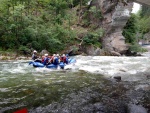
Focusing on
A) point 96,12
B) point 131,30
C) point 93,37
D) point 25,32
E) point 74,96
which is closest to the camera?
point 74,96

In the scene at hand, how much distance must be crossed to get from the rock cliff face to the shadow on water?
60.9ft

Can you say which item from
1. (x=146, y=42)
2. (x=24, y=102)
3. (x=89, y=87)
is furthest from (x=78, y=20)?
(x=146, y=42)

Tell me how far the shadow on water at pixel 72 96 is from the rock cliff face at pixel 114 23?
18.6m

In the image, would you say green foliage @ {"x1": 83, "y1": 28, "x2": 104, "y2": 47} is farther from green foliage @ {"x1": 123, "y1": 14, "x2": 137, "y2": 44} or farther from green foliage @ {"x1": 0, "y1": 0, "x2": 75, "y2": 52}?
green foliage @ {"x1": 123, "y1": 14, "x2": 137, "y2": 44}

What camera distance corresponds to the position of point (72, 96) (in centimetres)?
705

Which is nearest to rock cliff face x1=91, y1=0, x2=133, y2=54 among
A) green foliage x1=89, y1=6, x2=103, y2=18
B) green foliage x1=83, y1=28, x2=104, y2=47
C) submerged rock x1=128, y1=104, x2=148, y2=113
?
green foliage x1=89, y1=6, x2=103, y2=18

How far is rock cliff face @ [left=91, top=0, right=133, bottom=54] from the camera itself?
26.9m

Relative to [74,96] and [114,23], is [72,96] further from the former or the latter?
[114,23]

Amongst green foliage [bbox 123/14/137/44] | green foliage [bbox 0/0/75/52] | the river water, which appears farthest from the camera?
green foliage [bbox 123/14/137/44]

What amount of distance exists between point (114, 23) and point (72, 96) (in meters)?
22.1

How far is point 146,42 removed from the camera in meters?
57.2

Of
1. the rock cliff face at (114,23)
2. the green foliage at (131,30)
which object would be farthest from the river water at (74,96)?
the green foliage at (131,30)

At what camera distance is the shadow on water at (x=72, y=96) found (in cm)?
586

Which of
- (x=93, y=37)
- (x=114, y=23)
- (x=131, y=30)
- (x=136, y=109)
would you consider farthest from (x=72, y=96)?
(x=131, y=30)
